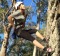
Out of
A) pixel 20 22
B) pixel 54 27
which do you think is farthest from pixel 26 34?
pixel 54 27

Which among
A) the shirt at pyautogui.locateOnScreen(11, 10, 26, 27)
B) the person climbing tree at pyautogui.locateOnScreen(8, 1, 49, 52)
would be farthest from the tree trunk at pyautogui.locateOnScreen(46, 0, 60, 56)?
the shirt at pyautogui.locateOnScreen(11, 10, 26, 27)

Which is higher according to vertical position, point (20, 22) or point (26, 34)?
point (20, 22)

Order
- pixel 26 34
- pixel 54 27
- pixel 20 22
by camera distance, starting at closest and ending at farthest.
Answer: pixel 54 27
pixel 26 34
pixel 20 22

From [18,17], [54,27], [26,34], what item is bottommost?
[26,34]

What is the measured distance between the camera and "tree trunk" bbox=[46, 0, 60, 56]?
4.89 metres

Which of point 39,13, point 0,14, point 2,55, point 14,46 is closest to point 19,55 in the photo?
point 14,46

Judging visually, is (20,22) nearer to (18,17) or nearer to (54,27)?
(18,17)

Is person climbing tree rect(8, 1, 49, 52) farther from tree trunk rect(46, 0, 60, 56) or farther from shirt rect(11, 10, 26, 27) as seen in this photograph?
tree trunk rect(46, 0, 60, 56)

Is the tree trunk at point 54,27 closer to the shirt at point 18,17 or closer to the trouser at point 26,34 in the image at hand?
the trouser at point 26,34

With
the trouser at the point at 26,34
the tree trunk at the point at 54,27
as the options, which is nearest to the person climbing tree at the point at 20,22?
the trouser at the point at 26,34

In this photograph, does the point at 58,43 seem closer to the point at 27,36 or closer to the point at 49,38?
the point at 49,38

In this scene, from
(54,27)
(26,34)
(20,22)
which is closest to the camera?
(54,27)

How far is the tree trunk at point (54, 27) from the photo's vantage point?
4.89 m

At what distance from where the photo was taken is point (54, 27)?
16.8 ft
